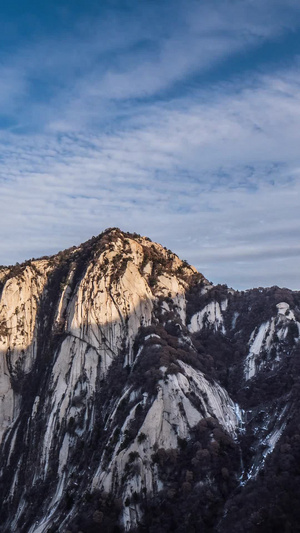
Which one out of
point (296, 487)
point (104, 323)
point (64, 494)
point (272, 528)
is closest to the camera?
point (272, 528)

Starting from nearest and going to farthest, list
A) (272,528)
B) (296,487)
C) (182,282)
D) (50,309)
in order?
1. (272,528)
2. (296,487)
3. (50,309)
4. (182,282)

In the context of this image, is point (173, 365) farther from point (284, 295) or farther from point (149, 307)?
point (284, 295)

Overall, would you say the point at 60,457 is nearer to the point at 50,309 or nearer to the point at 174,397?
the point at 174,397

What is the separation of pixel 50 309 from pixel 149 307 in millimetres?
18738

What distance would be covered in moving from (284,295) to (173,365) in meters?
31.4

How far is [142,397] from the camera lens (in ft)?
187

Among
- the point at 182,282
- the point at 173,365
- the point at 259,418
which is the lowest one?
the point at 259,418

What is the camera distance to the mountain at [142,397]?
46.4 m

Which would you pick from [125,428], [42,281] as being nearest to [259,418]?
[125,428]

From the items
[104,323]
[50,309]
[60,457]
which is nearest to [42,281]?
[50,309]

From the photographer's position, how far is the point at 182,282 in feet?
283

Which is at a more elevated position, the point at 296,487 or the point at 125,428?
the point at 125,428

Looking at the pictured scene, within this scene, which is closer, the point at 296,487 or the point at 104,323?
the point at 296,487

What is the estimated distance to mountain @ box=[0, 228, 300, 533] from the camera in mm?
46434
